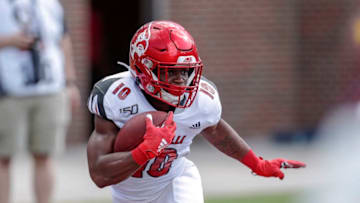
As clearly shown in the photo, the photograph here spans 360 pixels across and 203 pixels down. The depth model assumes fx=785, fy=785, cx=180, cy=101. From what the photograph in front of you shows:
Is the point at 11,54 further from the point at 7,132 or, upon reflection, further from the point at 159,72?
the point at 159,72

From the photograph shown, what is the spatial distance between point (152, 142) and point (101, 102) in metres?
0.43

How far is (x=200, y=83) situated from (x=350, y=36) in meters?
6.32

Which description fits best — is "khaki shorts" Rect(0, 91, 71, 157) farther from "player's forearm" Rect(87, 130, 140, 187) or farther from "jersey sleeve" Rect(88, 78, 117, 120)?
"player's forearm" Rect(87, 130, 140, 187)

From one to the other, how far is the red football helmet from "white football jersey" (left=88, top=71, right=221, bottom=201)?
9 centimetres

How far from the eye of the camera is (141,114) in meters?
3.64

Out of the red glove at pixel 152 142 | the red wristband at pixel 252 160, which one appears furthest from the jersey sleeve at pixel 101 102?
Result: the red wristband at pixel 252 160

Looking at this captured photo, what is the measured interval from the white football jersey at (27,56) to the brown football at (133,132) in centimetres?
213

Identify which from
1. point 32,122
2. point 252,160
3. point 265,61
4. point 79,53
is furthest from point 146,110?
point 265,61

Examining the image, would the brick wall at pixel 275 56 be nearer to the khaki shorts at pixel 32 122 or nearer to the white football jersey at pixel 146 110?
the khaki shorts at pixel 32 122

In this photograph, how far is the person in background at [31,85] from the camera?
18.2 feet

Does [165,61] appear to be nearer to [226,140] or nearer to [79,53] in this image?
[226,140]

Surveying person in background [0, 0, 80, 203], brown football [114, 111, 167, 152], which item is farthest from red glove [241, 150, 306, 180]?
person in background [0, 0, 80, 203]

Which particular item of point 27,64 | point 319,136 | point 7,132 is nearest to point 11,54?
point 27,64

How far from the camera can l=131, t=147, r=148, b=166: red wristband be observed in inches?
135
